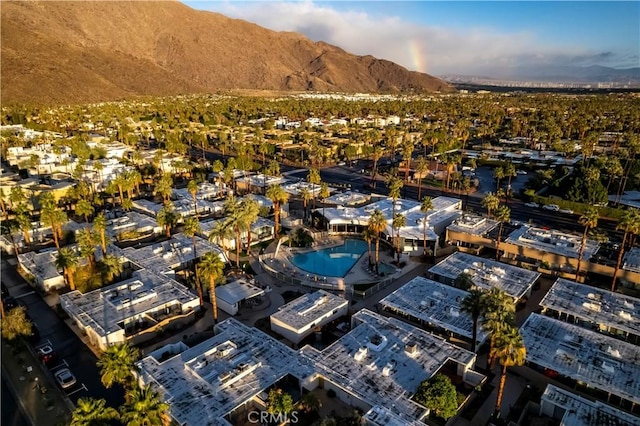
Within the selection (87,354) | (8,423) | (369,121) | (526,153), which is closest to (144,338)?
(87,354)

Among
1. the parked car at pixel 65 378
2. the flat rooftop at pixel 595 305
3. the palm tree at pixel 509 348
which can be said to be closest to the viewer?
the palm tree at pixel 509 348

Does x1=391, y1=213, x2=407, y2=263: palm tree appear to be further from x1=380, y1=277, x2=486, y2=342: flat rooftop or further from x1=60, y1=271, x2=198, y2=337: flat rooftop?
x1=60, y1=271, x2=198, y2=337: flat rooftop

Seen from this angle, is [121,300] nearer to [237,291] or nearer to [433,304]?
[237,291]

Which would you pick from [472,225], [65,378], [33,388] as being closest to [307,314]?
[65,378]

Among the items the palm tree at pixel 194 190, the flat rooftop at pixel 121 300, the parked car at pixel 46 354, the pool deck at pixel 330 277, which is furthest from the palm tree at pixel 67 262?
the palm tree at pixel 194 190

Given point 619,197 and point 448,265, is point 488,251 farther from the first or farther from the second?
point 619,197
